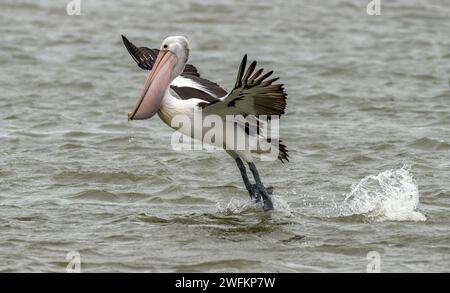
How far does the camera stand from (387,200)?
923 centimetres

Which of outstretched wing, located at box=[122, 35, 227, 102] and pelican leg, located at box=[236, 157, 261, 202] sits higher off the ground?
outstretched wing, located at box=[122, 35, 227, 102]

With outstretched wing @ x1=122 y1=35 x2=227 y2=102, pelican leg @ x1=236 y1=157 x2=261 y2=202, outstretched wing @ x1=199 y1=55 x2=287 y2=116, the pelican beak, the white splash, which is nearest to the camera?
outstretched wing @ x1=199 y1=55 x2=287 y2=116

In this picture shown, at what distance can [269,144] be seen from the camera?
360 inches

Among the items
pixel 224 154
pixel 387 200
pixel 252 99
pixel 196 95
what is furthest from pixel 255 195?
pixel 224 154

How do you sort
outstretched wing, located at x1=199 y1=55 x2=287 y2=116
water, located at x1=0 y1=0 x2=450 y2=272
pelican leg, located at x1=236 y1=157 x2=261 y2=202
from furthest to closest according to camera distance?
pelican leg, located at x1=236 y1=157 x2=261 y2=202 → water, located at x1=0 y1=0 x2=450 y2=272 → outstretched wing, located at x1=199 y1=55 x2=287 y2=116

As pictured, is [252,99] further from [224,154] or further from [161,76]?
[224,154]

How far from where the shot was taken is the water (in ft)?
26.3

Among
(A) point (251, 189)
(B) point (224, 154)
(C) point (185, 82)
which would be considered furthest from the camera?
(B) point (224, 154)

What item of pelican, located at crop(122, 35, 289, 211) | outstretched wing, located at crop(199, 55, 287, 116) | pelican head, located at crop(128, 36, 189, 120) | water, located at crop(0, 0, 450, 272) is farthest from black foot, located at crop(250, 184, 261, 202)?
pelican head, located at crop(128, 36, 189, 120)

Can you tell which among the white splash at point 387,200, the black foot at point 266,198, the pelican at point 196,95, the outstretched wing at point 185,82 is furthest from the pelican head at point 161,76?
the white splash at point 387,200

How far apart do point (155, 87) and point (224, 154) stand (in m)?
2.98

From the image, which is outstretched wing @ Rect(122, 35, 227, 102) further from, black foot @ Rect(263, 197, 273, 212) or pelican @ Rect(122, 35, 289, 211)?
black foot @ Rect(263, 197, 273, 212)

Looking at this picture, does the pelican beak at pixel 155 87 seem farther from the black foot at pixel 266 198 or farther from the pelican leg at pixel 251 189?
the black foot at pixel 266 198

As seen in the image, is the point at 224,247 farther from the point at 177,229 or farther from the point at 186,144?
the point at 186,144
